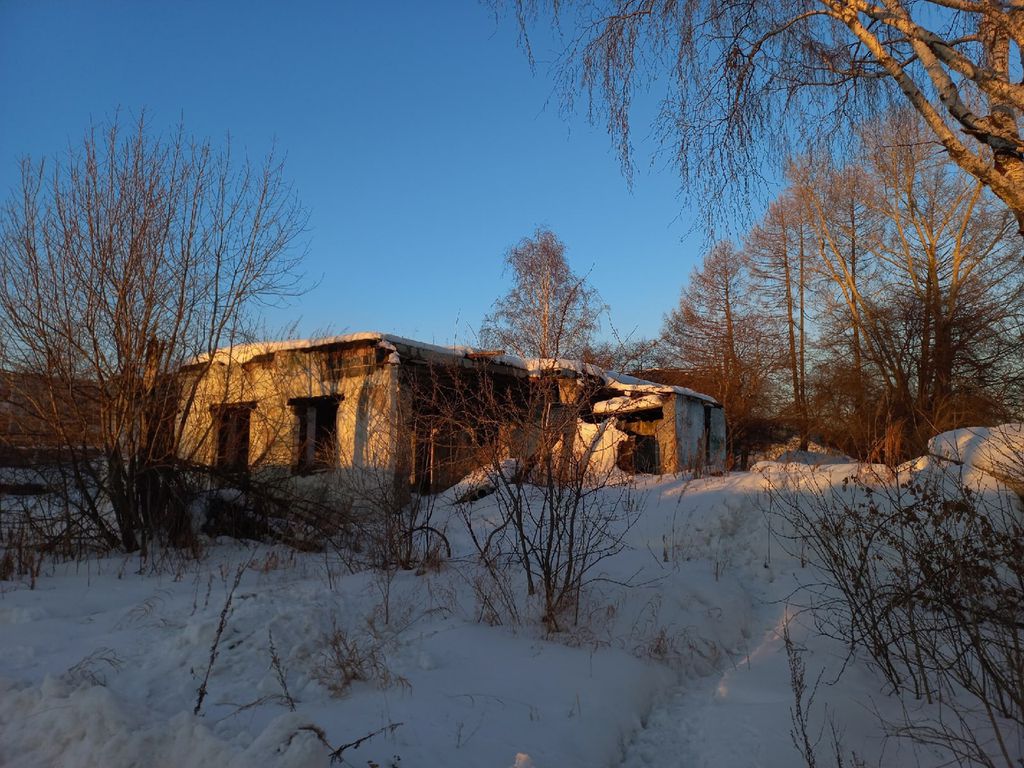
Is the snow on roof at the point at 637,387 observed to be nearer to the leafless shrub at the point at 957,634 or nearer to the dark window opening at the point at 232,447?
the dark window opening at the point at 232,447

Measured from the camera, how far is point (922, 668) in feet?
12.0

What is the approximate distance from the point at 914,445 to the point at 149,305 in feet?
37.9

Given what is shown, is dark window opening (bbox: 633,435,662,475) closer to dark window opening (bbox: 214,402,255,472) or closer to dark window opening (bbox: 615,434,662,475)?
dark window opening (bbox: 615,434,662,475)

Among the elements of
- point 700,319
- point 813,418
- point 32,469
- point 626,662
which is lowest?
point 626,662

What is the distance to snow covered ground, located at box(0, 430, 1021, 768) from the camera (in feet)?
10.0

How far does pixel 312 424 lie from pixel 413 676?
10897 mm

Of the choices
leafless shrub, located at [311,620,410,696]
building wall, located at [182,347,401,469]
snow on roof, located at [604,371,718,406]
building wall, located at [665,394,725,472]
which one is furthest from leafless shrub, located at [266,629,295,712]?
building wall, located at [665,394,725,472]

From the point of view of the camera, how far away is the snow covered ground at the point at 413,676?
3061 millimetres

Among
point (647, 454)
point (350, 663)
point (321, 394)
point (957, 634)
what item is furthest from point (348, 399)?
point (957, 634)

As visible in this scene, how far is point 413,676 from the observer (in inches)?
159

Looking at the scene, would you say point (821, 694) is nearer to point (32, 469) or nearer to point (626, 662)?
point (626, 662)

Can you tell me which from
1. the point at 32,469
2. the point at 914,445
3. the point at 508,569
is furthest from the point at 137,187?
the point at 914,445

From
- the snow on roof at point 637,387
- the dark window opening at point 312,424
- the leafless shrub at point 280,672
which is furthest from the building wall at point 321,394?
the leafless shrub at point 280,672

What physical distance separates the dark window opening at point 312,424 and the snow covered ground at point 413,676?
6.99 m
